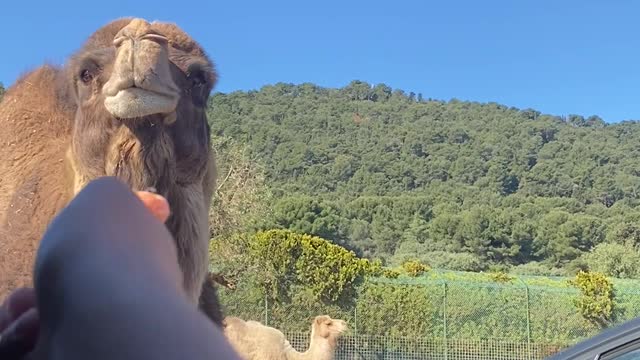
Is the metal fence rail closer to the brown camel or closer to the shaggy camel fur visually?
the shaggy camel fur

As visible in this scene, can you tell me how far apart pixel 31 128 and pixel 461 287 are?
15717 mm

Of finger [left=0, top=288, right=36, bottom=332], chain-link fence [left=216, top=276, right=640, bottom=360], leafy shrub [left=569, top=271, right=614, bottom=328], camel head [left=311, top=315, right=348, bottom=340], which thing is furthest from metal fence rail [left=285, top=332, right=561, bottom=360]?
finger [left=0, top=288, right=36, bottom=332]

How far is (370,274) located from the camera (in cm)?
1866

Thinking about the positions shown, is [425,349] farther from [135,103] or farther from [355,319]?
[135,103]

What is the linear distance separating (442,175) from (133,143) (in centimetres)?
8048

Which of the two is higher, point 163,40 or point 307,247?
point 307,247

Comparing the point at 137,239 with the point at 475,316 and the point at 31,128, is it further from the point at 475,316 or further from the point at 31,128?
the point at 475,316

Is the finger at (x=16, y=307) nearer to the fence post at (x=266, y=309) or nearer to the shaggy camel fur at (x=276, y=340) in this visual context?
the shaggy camel fur at (x=276, y=340)

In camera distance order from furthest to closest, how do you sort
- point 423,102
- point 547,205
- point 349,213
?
1. point 423,102
2. point 547,205
3. point 349,213

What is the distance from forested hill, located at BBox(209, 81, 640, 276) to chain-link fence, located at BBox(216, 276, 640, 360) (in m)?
21.7

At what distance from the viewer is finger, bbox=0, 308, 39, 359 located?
712 mm

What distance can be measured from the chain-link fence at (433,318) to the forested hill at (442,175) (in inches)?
855

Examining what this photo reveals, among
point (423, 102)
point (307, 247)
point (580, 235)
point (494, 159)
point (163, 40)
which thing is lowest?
point (163, 40)

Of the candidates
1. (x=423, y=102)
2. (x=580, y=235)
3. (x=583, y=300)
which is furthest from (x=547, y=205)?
(x=583, y=300)
